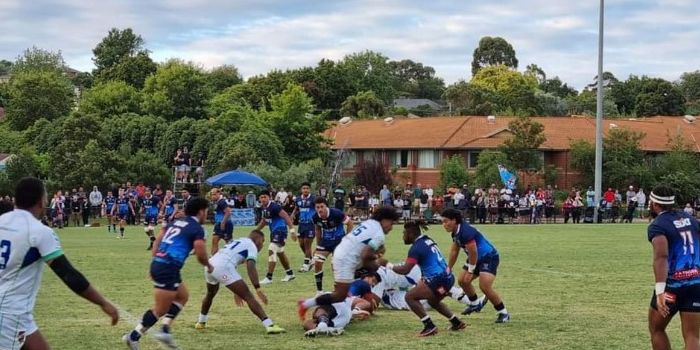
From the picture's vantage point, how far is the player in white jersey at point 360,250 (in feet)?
38.1

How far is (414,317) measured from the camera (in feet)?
44.8

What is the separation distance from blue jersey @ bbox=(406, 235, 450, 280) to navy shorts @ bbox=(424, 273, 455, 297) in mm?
41

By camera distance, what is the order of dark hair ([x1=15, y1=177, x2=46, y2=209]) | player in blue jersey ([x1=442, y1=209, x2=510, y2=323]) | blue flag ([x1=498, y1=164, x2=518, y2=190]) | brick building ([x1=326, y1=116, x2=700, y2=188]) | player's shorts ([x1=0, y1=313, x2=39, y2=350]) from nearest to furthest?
player's shorts ([x1=0, y1=313, x2=39, y2=350])
dark hair ([x1=15, y1=177, x2=46, y2=209])
player in blue jersey ([x1=442, y1=209, x2=510, y2=323])
blue flag ([x1=498, y1=164, x2=518, y2=190])
brick building ([x1=326, y1=116, x2=700, y2=188])

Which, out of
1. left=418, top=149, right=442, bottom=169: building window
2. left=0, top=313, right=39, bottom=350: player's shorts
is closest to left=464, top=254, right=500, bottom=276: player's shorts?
left=0, top=313, right=39, bottom=350: player's shorts

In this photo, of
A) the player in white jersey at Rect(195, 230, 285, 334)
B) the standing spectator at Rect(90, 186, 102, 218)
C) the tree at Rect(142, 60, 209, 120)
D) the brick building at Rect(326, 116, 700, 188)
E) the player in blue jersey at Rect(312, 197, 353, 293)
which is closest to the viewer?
the player in white jersey at Rect(195, 230, 285, 334)

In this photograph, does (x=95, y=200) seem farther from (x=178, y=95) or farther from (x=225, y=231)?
(x=178, y=95)

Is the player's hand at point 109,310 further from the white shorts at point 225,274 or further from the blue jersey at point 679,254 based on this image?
the blue jersey at point 679,254

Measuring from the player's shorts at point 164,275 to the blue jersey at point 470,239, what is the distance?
4181mm

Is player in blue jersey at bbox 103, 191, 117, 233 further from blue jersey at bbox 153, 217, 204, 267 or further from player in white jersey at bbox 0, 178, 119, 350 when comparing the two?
player in white jersey at bbox 0, 178, 119, 350

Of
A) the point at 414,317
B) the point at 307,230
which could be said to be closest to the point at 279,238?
the point at 307,230

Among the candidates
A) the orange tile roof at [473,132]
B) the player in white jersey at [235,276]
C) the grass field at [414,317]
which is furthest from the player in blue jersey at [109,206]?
the orange tile roof at [473,132]

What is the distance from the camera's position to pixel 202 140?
5675 centimetres

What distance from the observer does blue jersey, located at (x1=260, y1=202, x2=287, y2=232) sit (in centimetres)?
1917

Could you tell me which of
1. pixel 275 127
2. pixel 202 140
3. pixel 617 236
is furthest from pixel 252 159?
pixel 617 236
